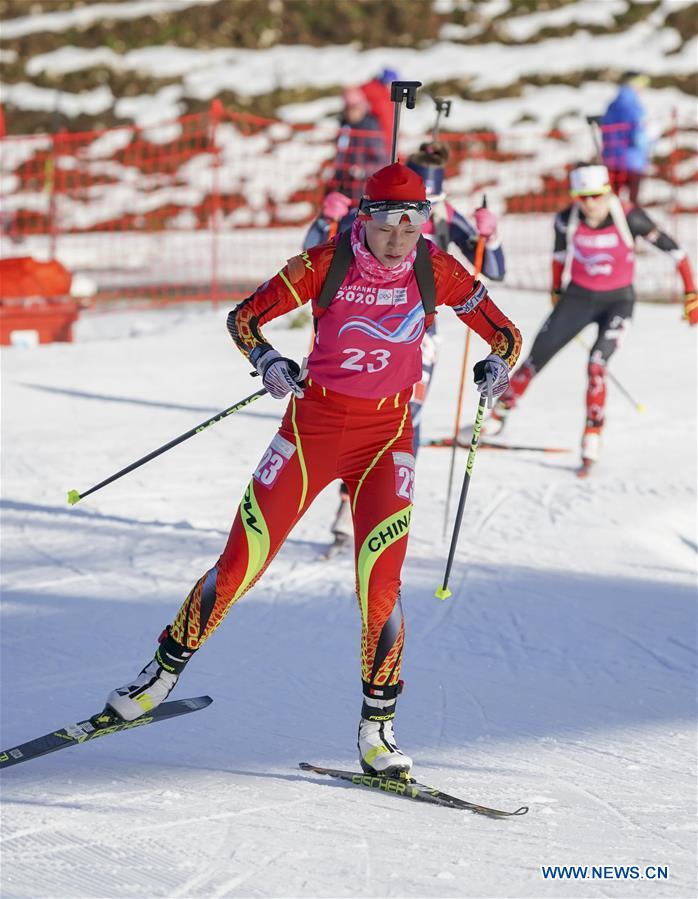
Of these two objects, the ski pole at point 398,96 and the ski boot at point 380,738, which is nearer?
the ski boot at point 380,738

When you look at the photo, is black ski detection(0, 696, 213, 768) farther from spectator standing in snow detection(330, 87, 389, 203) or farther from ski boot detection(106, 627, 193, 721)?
spectator standing in snow detection(330, 87, 389, 203)

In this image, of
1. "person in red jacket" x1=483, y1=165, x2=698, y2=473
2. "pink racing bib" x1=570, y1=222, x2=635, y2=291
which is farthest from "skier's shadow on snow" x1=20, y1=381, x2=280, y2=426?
"pink racing bib" x1=570, y1=222, x2=635, y2=291

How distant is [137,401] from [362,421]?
247 inches

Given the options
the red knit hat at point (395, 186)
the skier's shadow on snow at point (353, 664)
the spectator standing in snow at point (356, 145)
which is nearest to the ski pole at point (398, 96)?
the red knit hat at point (395, 186)

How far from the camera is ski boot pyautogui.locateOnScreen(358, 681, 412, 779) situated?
15.6ft

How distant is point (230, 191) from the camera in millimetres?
19344

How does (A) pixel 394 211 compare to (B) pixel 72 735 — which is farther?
(B) pixel 72 735

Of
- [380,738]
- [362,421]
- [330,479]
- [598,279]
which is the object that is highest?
[598,279]

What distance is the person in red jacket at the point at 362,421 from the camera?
464cm

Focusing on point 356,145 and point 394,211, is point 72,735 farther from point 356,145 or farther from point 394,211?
point 356,145

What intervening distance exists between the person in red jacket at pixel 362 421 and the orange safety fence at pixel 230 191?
1222cm

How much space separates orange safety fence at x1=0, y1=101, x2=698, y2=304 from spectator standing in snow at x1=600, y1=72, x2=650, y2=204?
7.42 ft

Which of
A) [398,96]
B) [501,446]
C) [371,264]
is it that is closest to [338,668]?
[371,264]

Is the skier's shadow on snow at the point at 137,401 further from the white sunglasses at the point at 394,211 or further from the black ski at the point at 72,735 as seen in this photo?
the white sunglasses at the point at 394,211
